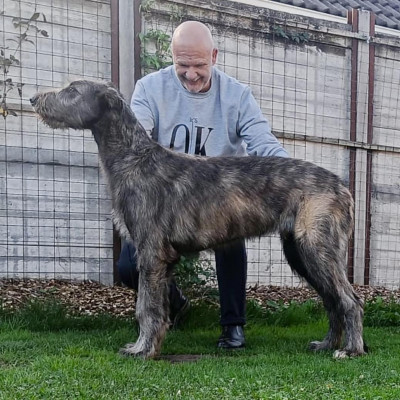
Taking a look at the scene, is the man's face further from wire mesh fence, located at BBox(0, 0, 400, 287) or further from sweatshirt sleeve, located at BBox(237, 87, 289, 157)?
wire mesh fence, located at BBox(0, 0, 400, 287)

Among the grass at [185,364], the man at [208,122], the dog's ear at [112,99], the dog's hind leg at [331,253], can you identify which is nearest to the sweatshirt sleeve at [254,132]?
the man at [208,122]

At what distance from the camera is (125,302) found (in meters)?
6.84

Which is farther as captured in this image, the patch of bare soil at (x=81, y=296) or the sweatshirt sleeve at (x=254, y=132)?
the patch of bare soil at (x=81, y=296)

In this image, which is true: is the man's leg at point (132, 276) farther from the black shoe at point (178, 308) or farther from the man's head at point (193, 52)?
the man's head at point (193, 52)

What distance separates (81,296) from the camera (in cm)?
682

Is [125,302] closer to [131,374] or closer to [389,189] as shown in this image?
[131,374]

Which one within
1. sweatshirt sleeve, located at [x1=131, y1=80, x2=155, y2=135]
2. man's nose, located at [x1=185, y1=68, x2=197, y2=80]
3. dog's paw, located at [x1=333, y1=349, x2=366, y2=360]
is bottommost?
dog's paw, located at [x1=333, y1=349, x2=366, y2=360]

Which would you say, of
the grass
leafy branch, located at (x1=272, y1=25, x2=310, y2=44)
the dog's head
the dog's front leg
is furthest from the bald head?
leafy branch, located at (x1=272, y1=25, x2=310, y2=44)

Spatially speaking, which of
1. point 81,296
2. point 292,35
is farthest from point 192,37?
point 292,35

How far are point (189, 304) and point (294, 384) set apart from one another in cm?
227

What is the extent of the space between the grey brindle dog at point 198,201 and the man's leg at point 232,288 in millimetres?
476

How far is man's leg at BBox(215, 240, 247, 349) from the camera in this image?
5.30 metres

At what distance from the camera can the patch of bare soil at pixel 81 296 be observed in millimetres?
6324

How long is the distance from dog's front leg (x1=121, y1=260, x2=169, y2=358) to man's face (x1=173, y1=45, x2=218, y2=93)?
4.98 feet
